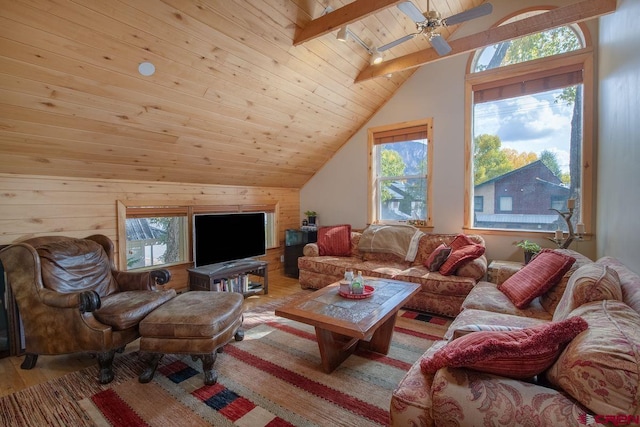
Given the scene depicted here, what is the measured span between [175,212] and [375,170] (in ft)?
9.90

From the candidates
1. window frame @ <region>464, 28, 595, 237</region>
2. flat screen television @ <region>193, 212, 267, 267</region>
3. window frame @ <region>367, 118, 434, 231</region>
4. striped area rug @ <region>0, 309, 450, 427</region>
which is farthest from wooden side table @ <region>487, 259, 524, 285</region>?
flat screen television @ <region>193, 212, 267, 267</region>

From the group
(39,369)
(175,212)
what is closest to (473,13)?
(175,212)

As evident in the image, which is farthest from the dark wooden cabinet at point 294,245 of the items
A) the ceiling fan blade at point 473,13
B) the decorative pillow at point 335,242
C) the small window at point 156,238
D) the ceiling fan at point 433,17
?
the ceiling fan blade at point 473,13

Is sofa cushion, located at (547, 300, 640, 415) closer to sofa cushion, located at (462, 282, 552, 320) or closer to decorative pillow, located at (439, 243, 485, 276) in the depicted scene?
sofa cushion, located at (462, 282, 552, 320)

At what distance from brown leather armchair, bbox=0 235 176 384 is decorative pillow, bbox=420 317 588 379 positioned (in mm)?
2278

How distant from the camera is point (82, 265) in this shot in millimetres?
2693

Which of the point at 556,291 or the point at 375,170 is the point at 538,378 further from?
the point at 375,170

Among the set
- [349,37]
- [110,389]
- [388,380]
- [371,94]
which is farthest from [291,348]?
[371,94]

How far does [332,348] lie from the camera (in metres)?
2.28

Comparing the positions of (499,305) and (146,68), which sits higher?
(146,68)

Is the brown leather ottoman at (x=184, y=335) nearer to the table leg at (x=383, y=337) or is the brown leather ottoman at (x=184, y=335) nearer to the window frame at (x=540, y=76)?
the table leg at (x=383, y=337)

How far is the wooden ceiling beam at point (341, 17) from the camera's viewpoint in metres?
2.44

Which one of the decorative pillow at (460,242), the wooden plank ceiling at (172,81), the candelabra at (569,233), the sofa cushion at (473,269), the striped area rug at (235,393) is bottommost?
the striped area rug at (235,393)

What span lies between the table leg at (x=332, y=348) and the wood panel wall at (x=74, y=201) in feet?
8.54
